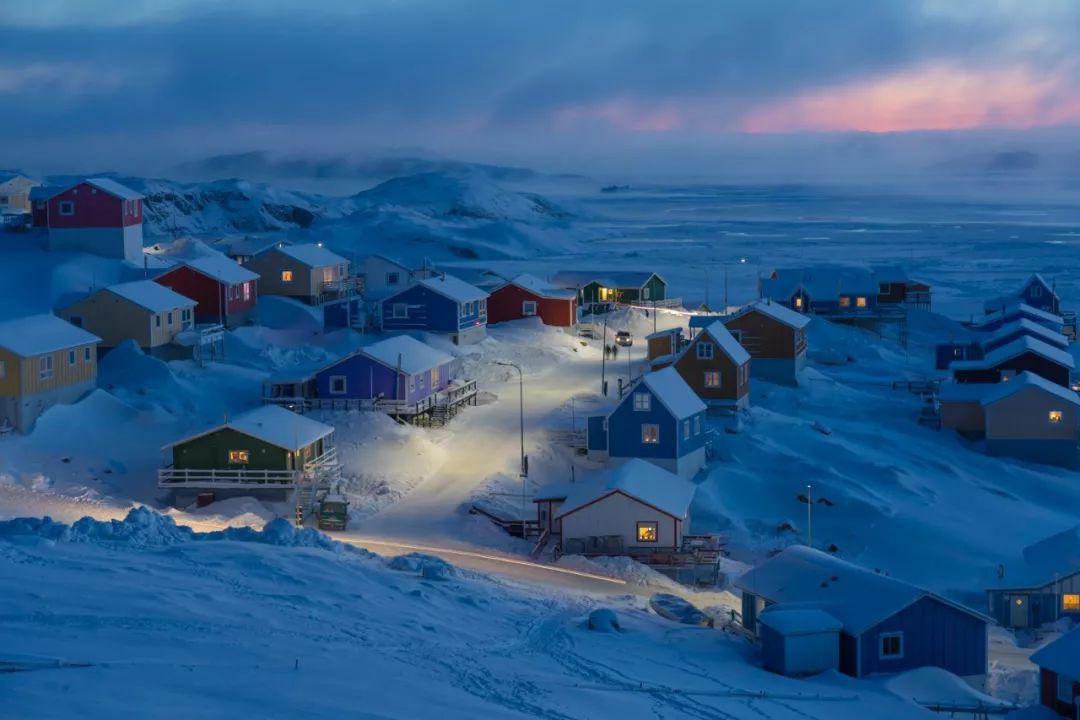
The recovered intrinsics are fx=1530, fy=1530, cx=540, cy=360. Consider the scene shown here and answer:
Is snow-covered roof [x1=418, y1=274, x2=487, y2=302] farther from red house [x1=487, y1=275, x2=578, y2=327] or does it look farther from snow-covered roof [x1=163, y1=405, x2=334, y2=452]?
snow-covered roof [x1=163, y1=405, x2=334, y2=452]

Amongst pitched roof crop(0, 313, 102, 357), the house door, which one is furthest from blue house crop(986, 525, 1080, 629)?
pitched roof crop(0, 313, 102, 357)

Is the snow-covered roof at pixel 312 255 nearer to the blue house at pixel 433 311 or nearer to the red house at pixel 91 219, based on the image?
the red house at pixel 91 219

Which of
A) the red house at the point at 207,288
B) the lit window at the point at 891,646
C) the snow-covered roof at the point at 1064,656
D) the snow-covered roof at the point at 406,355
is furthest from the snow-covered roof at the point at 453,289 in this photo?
the snow-covered roof at the point at 1064,656

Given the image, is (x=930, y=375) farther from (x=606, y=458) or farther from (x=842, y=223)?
(x=842, y=223)

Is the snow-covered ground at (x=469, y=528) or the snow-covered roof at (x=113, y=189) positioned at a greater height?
the snow-covered roof at (x=113, y=189)

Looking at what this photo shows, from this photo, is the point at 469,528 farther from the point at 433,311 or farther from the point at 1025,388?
the point at 433,311

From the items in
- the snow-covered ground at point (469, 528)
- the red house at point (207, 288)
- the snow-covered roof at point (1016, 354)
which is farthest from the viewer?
the red house at point (207, 288)

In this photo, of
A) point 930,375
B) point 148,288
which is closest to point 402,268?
point 148,288
